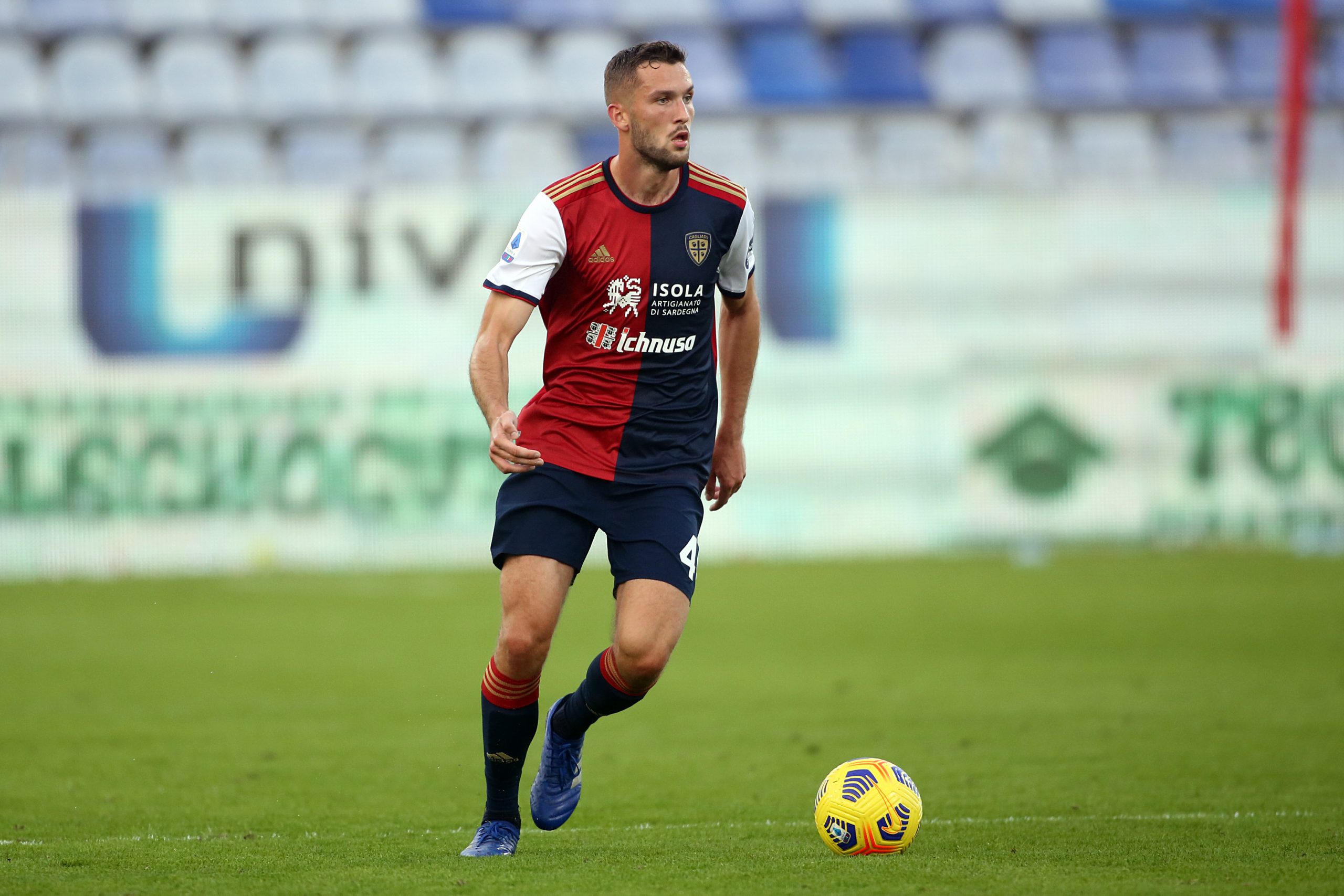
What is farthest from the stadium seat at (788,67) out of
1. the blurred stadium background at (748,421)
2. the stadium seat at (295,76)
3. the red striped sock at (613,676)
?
the red striped sock at (613,676)

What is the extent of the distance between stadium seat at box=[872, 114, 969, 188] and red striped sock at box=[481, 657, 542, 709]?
12.5 meters

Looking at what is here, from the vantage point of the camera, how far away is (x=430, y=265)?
16219 mm

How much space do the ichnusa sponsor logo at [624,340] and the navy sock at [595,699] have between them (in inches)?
36.6

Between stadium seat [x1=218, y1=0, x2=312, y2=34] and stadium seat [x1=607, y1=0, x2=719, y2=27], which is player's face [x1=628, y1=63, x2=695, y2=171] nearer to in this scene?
stadium seat [x1=607, y1=0, x2=719, y2=27]

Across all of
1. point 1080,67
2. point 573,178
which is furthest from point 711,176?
point 1080,67

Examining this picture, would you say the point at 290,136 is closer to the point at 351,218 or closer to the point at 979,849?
the point at 351,218

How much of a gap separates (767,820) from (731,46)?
16.5 meters

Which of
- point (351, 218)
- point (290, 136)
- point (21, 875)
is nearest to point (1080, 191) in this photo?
point (351, 218)

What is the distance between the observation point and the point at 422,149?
61.7 ft

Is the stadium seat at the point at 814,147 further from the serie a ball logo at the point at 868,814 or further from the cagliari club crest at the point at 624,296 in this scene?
the serie a ball logo at the point at 868,814

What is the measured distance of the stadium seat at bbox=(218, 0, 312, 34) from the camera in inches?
810

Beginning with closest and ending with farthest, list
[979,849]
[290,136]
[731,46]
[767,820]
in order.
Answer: [979,849]
[767,820]
[290,136]
[731,46]

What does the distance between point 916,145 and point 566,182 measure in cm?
1428

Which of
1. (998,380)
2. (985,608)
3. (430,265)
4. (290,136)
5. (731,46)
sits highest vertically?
(731,46)
